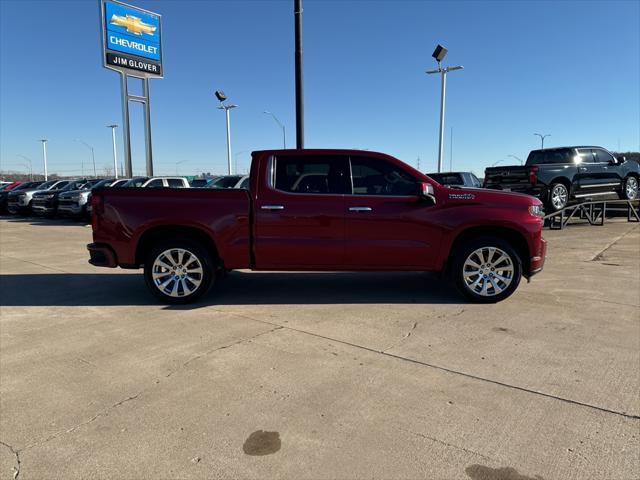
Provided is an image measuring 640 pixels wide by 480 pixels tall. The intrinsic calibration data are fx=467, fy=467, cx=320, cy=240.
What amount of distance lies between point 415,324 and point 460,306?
1.00 meters

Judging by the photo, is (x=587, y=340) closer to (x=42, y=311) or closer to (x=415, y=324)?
(x=415, y=324)

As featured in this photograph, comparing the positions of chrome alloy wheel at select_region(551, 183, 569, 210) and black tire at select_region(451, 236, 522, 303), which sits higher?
chrome alloy wheel at select_region(551, 183, 569, 210)

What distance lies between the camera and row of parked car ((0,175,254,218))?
54.1 ft

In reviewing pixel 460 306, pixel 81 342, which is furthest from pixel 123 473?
pixel 460 306

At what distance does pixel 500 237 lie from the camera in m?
5.87

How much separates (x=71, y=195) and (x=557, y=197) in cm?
1741

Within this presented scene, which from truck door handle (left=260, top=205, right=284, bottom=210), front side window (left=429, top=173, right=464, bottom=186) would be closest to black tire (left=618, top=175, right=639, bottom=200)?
front side window (left=429, top=173, right=464, bottom=186)

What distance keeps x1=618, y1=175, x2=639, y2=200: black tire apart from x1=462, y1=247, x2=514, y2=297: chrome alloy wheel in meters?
11.5

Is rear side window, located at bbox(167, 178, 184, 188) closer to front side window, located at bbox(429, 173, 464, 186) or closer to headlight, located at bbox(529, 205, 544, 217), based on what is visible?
front side window, located at bbox(429, 173, 464, 186)

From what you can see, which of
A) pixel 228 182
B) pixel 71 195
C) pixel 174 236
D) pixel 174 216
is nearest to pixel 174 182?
pixel 228 182

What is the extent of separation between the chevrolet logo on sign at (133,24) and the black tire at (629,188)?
24.6 meters

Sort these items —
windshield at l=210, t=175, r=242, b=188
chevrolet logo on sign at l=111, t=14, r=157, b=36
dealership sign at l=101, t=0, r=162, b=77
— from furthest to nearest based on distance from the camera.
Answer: chevrolet logo on sign at l=111, t=14, r=157, b=36
dealership sign at l=101, t=0, r=162, b=77
windshield at l=210, t=175, r=242, b=188

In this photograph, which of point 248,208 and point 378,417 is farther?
point 248,208

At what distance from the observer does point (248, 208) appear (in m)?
5.64
